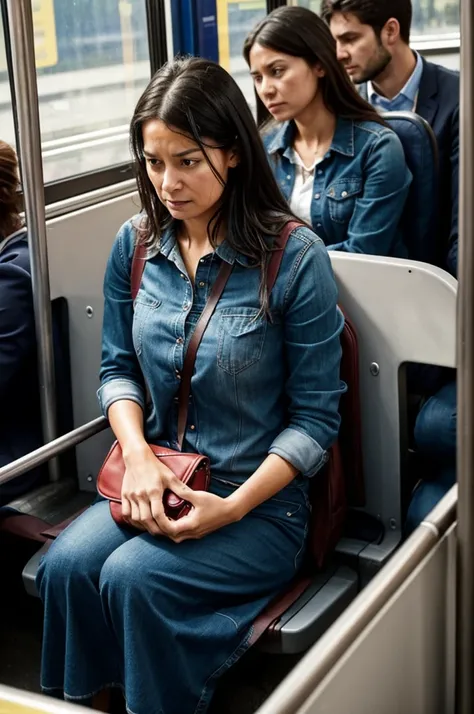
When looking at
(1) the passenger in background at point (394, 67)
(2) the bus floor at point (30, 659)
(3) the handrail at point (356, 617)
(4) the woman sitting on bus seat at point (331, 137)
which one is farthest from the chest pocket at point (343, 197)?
(3) the handrail at point (356, 617)

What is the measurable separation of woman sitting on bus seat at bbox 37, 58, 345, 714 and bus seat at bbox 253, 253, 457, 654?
0.18 metres

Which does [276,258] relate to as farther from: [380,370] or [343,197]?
[343,197]

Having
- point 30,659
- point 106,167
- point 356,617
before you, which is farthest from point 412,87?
point 356,617

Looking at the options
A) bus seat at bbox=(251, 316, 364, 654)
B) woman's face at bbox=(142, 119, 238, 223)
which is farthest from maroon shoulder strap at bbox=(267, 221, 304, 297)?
bus seat at bbox=(251, 316, 364, 654)

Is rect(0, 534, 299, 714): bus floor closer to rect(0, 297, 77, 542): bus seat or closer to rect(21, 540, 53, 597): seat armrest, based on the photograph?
rect(0, 297, 77, 542): bus seat

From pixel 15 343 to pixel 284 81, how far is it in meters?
0.89

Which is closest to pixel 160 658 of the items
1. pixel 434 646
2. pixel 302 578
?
pixel 302 578

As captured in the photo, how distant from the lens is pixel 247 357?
1784mm

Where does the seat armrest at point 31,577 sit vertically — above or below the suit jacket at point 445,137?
below

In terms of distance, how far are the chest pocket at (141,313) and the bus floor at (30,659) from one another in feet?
2.11

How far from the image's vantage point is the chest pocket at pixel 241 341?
1781 mm

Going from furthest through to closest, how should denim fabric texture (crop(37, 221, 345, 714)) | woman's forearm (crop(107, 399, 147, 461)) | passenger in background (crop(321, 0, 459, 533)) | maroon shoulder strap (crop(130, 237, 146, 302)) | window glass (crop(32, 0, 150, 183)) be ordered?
window glass (crop(32, 0, 150, 183)) → passenger in background (crop(321, 0, 459, 533)) → maroon shoulder strap (crop(130, 237, 146, 302)) → woman's forearm (crop(107, 399, 147, 461)) → denim fabric texture (crop(37, 221, 345, 714))

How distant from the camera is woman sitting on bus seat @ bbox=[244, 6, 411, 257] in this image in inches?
94.0

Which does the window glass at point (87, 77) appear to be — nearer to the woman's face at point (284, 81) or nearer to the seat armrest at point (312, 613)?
the woman's face at point (284, 81)
